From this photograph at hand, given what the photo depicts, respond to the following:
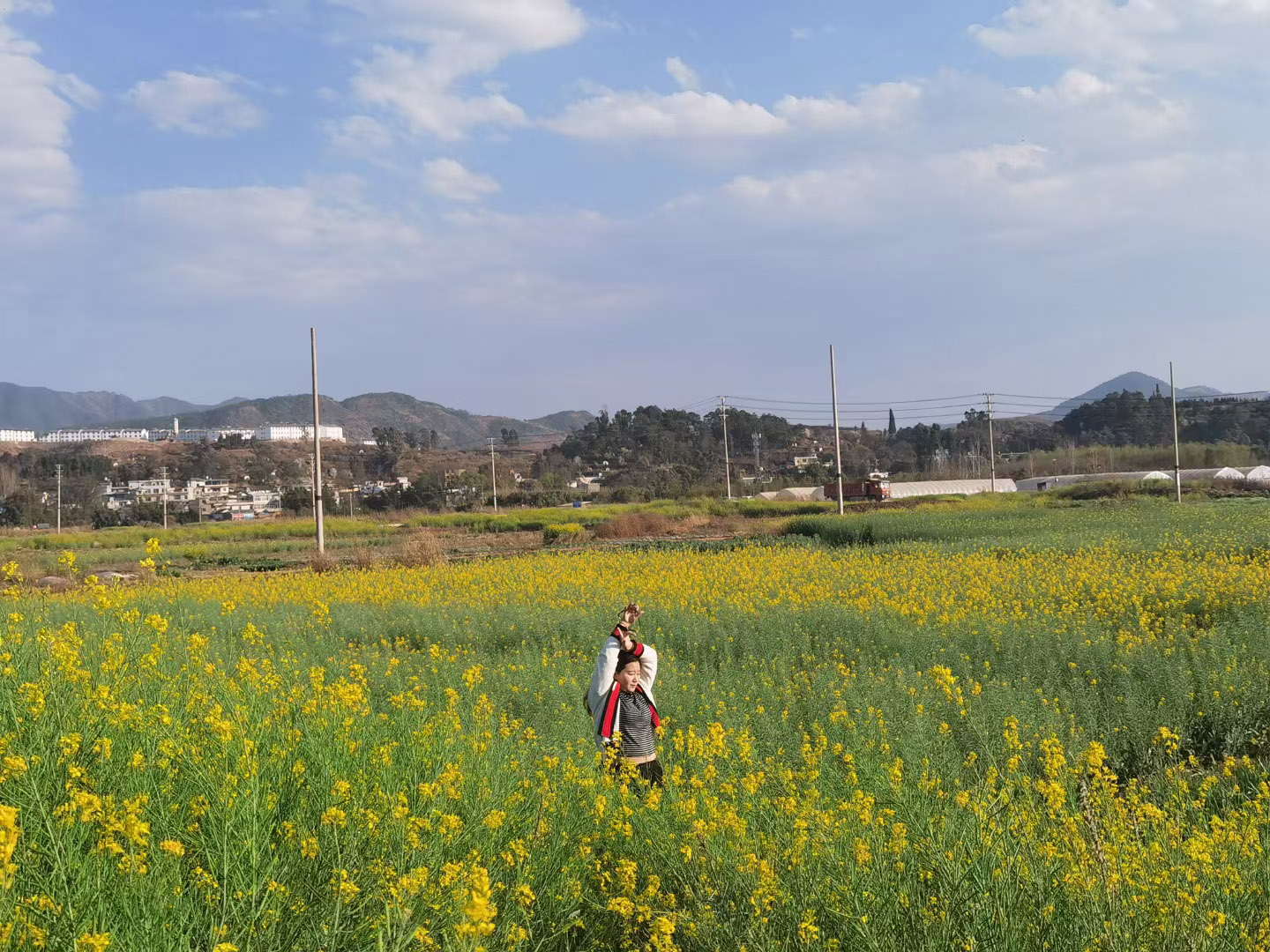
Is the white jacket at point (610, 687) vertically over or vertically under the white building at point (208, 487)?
under

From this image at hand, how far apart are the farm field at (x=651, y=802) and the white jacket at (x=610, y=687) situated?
0.85 ft

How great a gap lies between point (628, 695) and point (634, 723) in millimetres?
189

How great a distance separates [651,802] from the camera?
5.06 metres

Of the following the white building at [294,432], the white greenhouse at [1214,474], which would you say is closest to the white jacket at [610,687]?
the white greenhouse at [1214,474]

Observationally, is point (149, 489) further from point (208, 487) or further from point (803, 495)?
point (803, 495)

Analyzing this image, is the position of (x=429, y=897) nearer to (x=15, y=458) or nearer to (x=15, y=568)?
(x=15, y=568)

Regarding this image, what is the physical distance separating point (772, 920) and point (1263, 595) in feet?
37.3

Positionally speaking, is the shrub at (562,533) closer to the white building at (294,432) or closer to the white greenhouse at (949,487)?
the white greenhouse at (949,487)

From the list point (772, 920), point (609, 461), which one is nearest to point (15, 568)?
point (772, 920)

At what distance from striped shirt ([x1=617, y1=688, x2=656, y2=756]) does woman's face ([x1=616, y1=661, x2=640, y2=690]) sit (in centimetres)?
4

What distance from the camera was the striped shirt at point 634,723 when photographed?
690cm

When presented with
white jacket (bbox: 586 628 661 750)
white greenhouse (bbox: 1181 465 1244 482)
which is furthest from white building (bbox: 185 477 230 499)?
white jacket (bbox: 586 628 661 750)

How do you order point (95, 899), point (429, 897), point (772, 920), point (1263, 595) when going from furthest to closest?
point (1263, 595), point (772, 920), point (429, 897), point (95, 899)

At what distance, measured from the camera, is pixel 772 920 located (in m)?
4.11
